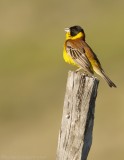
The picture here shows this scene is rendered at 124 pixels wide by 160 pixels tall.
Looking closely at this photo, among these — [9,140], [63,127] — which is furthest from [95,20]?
[63,127]

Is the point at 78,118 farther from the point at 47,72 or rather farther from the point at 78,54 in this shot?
the point at 47,72

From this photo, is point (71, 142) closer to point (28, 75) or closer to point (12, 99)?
point (12, 99)

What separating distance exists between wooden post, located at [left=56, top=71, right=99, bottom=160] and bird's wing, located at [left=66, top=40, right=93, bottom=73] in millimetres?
3037

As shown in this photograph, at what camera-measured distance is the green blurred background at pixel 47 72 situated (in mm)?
20562

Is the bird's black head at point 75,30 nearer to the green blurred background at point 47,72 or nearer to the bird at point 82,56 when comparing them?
the bird at point 82,56

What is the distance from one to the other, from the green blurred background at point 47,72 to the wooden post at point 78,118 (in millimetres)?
7421

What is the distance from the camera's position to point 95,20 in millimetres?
32125

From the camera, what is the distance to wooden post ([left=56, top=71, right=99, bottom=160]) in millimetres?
8984

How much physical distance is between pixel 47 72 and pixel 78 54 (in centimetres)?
1482

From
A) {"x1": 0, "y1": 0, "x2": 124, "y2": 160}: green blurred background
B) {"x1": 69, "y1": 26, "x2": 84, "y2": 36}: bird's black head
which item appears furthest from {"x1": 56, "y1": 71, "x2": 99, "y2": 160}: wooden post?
{"x1": 0, "y1": 0, "x2": 124, "y2": 160}: green blurred background

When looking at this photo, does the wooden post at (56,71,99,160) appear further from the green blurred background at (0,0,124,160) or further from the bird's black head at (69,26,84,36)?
the green blurred background at (0,0,124,160)

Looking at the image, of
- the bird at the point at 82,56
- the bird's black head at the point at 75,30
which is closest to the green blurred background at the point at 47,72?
the bird's black head at the point at 75,30

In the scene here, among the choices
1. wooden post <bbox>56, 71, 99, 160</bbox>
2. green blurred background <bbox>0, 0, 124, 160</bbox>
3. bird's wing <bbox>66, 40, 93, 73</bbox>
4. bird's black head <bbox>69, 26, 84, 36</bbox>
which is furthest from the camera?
green blurred background <bbox>0, 0, 124, 160</bbox>

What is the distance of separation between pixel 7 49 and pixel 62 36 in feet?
5.65
